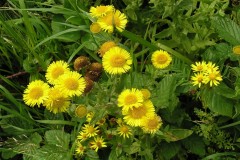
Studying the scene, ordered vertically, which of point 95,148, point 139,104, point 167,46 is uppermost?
point 167,46

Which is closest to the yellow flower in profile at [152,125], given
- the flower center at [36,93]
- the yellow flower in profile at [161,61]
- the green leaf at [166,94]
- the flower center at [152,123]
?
the flower center at [152,123]

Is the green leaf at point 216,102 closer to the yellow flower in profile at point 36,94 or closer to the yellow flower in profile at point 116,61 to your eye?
the yellow flower in profile at point 116,61

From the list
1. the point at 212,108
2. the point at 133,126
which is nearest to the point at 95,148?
the point at 133,126

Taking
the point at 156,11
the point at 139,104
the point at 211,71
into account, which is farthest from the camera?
the point at 156,11

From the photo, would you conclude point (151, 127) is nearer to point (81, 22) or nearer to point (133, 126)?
point (133, 126)

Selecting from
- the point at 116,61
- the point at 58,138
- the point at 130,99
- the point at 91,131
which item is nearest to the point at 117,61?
the point at 116,61

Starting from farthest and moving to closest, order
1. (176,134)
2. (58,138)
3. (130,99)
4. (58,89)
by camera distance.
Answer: (58,138) → (176,134) → (58,89) → (130,99)

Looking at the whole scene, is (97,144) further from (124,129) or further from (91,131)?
(124,129)
